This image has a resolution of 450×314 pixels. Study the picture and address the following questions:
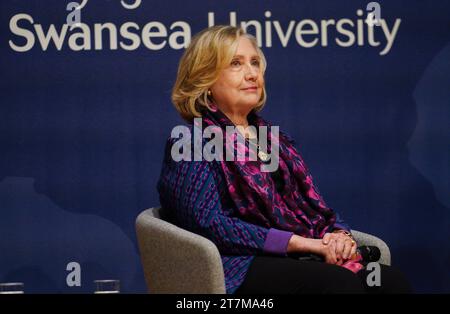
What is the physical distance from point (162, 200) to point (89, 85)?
4.46 feet

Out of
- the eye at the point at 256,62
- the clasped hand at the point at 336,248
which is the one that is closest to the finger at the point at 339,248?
the clasped hand at the point at 336,248

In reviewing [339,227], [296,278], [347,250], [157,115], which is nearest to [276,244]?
[296,278]

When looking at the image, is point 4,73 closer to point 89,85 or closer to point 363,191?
point 89,85

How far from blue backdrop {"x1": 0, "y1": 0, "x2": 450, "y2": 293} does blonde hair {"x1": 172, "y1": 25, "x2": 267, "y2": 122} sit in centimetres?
114

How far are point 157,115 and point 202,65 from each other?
4.01 feet

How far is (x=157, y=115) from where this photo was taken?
480 centimetres

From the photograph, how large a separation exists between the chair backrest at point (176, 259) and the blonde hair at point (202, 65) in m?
0.49

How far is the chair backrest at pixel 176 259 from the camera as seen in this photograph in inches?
124

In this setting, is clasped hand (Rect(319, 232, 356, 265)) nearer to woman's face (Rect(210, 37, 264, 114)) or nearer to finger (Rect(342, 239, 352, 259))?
finger (Rect(342, 239, 352, 259))

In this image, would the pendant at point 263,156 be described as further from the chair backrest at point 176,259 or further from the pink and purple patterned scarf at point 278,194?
the chair backrest at point 176,259

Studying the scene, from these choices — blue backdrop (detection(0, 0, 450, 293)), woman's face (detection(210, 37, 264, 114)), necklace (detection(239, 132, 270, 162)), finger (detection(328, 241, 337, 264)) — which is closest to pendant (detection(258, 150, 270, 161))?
necklace (detection(239, 132, 270, 162))

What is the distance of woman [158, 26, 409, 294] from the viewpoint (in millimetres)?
3252

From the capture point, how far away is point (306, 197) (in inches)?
144
